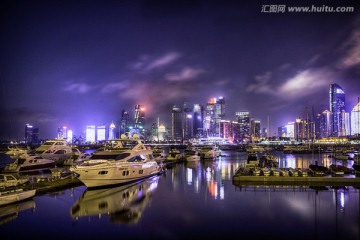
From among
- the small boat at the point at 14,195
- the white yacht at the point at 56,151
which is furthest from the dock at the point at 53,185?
the white yacht at the point at 56,151

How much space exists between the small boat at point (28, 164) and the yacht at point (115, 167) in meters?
19.5

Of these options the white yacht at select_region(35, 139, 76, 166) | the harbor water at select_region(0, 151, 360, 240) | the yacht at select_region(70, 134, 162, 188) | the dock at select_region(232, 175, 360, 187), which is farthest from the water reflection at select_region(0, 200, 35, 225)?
the white yacht at select_region(35, 139, 76, 166)

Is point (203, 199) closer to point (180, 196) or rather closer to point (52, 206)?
point (180, 196)

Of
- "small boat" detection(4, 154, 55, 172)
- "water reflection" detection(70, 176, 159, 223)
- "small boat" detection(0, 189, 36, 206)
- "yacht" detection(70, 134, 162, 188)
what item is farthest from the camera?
"small boat" detection(4, 154, 55, 172)

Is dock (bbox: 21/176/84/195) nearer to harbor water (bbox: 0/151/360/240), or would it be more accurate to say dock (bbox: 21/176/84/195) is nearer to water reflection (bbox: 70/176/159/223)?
harbor water (bbox: 0/151/360/240)

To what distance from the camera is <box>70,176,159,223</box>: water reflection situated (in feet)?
74.0

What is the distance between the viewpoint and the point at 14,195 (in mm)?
24578

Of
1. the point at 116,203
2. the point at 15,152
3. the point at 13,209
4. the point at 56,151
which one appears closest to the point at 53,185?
the point at 13,209

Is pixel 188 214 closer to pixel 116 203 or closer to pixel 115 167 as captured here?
pixel 116 203

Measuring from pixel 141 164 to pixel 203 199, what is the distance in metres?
11.5

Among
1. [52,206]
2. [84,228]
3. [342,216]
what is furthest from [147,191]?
[342,216]

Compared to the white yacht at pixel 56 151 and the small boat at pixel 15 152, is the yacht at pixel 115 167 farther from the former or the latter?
the white yacht at pixel 56 151

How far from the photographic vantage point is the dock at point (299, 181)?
3291 cm

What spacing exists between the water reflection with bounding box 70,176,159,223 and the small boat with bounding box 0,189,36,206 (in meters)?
4.02
